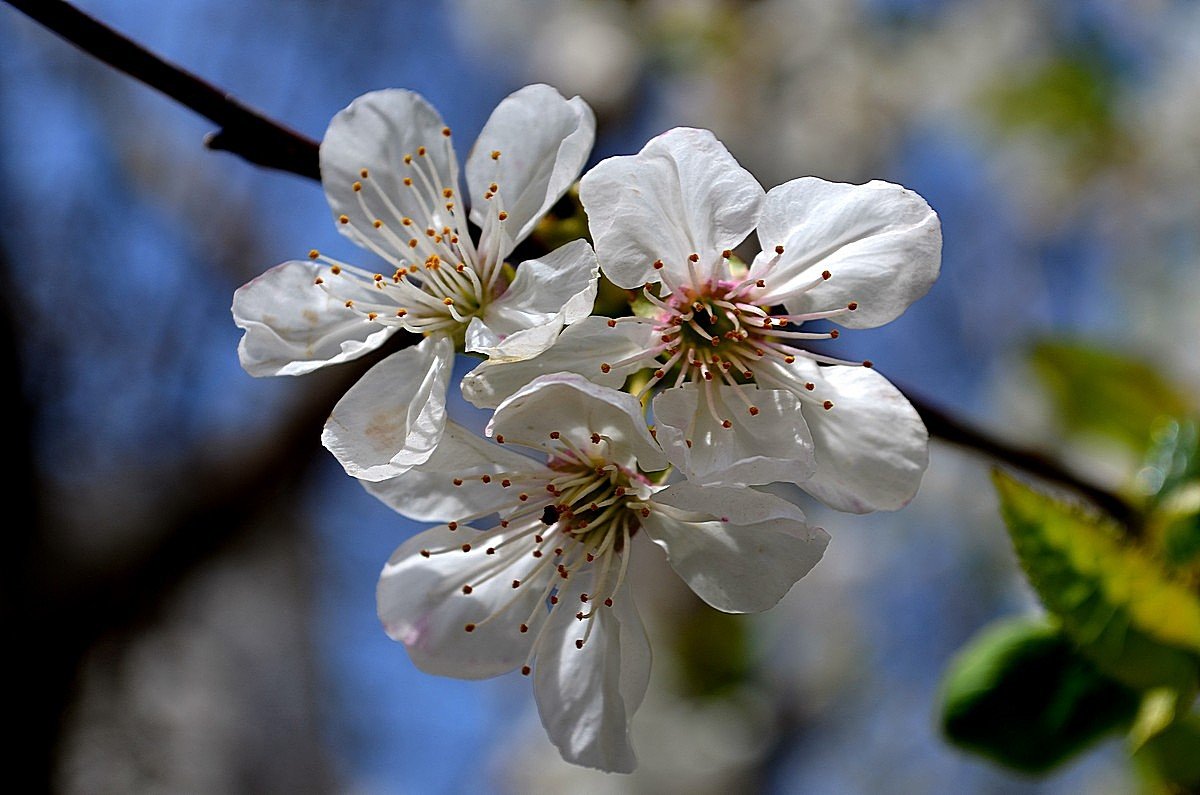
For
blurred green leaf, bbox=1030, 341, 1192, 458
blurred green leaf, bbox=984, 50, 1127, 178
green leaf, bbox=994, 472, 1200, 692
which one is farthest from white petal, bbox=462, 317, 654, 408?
blurred green leaf, bbox=984, 50, 1127, 178

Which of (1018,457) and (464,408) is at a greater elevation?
(1018,457)

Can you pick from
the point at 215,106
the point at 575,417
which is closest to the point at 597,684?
the point at 575,417

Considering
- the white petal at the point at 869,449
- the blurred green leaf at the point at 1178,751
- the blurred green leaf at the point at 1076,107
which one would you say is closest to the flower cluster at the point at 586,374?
the white petal at the point at 869,449

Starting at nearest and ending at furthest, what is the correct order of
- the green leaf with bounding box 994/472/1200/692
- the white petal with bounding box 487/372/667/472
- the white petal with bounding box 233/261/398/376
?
1. the white petal with bounding box 487/372/667/472
2. the white petal with bounding box 233/261/398/376
3. the green leaf with bounding box 994/472/1200/692

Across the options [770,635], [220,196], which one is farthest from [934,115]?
[220,196]

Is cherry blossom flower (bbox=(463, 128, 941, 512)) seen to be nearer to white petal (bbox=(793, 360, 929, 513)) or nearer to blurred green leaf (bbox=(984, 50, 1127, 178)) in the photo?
white petal (bbox=(793, 360, 929, 513))

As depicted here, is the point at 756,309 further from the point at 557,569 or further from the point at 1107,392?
the point at 1107,392

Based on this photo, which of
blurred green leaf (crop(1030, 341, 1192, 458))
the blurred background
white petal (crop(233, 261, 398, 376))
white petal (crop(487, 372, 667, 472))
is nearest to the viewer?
white petal (crop(487, 372, 667, 472))

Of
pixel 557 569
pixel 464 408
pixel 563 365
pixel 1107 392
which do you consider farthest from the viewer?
pixel 464 408
